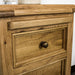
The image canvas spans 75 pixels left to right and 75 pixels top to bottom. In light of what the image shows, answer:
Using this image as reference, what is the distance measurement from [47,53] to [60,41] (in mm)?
117

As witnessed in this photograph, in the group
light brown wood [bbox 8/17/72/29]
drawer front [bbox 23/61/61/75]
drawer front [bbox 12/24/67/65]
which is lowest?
drawer front [bbox 23/61/61/75]

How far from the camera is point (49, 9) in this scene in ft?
2.13

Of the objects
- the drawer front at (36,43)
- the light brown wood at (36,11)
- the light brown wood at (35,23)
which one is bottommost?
the drawer front at (36,43)

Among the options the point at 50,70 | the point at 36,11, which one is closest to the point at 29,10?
the point at 36,11

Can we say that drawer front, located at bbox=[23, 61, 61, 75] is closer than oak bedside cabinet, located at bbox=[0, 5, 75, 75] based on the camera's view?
No

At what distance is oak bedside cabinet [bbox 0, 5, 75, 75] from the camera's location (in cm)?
57

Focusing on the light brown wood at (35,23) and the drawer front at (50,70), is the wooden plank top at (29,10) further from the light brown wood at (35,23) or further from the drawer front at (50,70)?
the drawer front at (50,70)

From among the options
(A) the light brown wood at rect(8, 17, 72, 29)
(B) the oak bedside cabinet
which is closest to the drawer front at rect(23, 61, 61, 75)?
(B) the oak bedside cabinet

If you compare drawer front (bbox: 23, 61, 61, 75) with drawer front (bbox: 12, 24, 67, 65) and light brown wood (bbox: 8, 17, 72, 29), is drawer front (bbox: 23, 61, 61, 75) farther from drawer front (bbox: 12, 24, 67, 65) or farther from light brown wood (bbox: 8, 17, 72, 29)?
light brown wood (bbox: 8, 17, 72, 29)

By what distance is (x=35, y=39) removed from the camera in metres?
0.68

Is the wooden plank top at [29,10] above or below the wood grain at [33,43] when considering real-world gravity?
above

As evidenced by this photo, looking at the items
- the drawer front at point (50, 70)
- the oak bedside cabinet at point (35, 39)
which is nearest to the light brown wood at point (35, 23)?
the oak bedside cabinet at point (35, 39)

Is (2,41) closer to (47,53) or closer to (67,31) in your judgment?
(47,53)

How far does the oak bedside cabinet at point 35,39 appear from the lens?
1.88 feet
